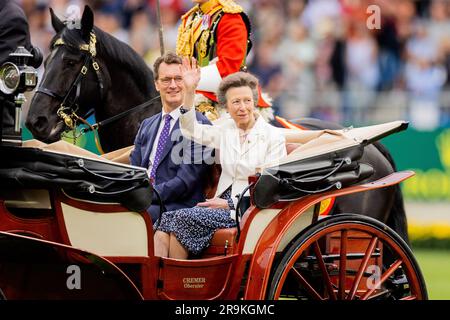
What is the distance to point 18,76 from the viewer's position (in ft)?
15.5

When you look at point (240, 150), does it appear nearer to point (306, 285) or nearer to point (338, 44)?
point (306, 285)

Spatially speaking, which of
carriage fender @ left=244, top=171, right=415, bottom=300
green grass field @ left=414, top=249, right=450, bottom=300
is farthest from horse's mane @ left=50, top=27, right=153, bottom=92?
green grass field @ left=414, top=249, right=450, bottom=300

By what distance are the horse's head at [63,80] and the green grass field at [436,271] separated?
346 centimetres

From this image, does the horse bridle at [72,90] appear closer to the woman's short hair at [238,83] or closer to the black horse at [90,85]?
the black horse at [90,85]

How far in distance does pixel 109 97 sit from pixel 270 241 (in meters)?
2.36

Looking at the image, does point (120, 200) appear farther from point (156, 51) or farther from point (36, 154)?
point (156, 51)

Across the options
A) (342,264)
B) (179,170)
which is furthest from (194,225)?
(342,264)

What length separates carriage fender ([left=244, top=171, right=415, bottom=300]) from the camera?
195 inches

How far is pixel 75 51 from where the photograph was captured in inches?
267

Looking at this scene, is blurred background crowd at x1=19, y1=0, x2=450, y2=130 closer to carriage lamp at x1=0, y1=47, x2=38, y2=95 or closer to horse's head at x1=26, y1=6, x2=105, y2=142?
horse's head at x1=26, y1=6, x2=105, y2=142

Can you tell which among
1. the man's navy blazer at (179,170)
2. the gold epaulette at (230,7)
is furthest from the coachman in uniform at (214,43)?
the man's navy blazer at (179,170)

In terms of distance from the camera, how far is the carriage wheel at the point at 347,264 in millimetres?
5191

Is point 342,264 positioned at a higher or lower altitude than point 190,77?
lower
